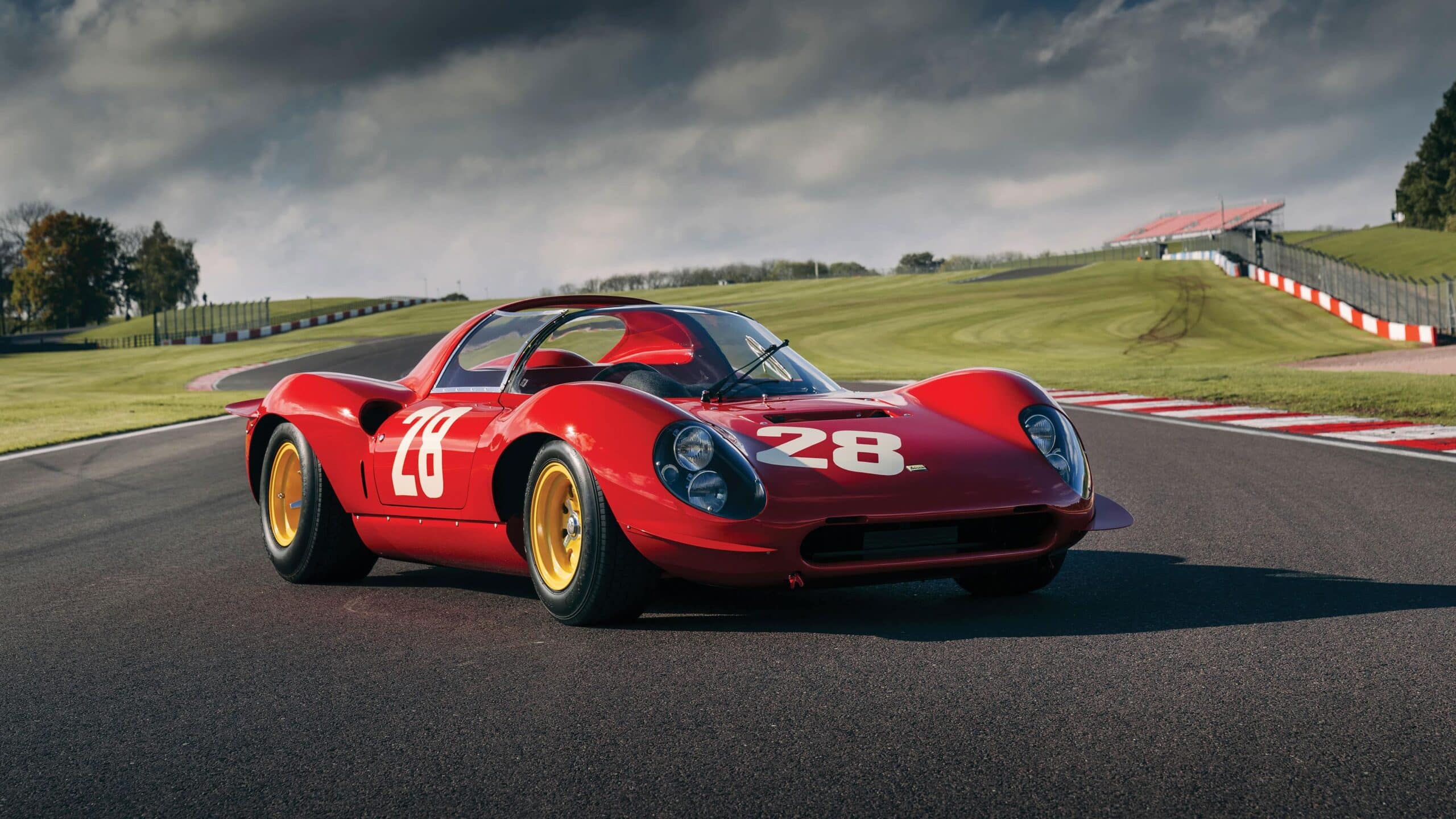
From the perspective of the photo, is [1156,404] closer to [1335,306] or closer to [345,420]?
[345,420]

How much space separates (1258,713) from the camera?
337cm

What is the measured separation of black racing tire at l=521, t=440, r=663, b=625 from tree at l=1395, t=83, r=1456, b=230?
118 m

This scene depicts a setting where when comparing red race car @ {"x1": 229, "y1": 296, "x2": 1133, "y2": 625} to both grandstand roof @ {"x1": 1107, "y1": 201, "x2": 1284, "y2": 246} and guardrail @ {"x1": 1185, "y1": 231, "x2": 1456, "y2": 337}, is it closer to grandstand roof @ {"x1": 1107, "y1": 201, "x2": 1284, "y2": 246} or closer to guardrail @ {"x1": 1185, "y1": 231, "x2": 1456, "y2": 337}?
guardrail @ {"x1": 1185, "y1": 231, "x2": 1456, "y2": 337}

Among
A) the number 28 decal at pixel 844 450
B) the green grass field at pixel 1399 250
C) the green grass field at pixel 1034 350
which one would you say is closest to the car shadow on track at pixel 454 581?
the number 28 decal at pixel 844 450

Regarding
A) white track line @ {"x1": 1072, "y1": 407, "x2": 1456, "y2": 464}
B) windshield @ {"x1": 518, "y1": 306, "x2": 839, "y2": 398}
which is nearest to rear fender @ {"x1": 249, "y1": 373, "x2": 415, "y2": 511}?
windshield @ {"x1": 518, "y1": 306, "x2": 839, "y2": 398}

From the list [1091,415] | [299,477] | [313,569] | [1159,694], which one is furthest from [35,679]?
[1091,415]

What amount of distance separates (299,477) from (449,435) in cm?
130

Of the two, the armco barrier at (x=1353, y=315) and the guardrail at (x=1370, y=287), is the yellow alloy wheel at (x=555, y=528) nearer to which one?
the guardrail at (x=1370, y=287)

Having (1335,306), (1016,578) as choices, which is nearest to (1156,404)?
(1016,578)

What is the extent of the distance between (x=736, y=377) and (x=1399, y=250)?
249 feet

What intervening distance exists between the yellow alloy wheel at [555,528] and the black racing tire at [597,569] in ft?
0.13

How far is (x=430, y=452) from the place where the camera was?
530cm

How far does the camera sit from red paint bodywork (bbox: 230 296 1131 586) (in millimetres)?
4285

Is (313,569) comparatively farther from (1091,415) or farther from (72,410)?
(72,410)
